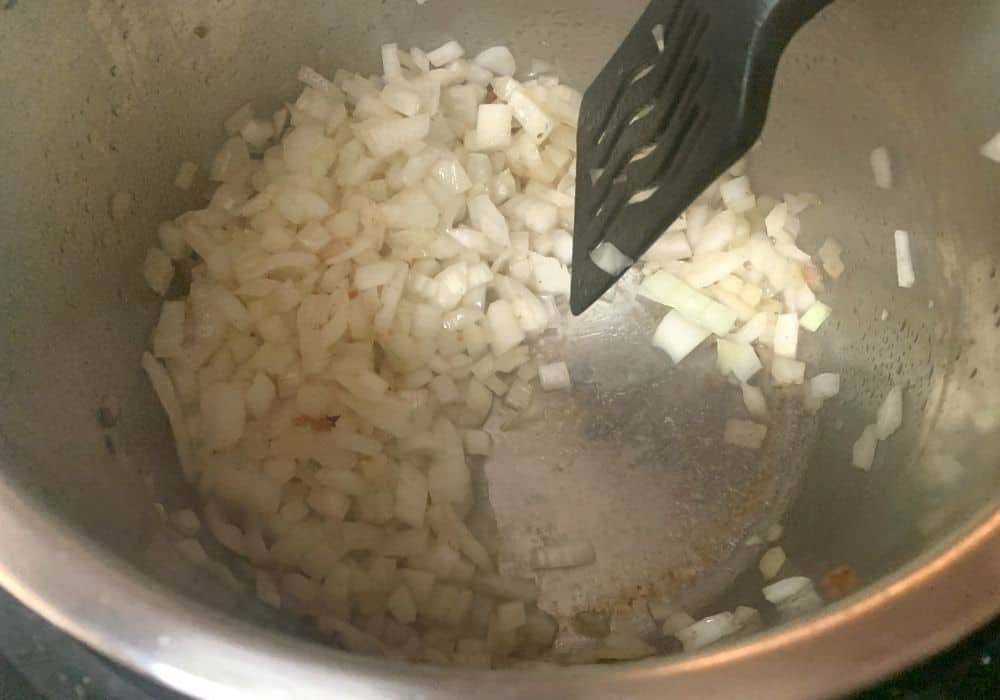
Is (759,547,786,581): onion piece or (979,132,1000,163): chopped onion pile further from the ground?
(979,132,1000,163): chopped onion pile

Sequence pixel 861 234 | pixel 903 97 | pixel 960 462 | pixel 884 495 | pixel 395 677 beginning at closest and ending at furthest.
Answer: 1. pixel 395 677
2. pixel 960 462
3. pixel 884 495
4. pixel 903 97
5. pixel 861 234

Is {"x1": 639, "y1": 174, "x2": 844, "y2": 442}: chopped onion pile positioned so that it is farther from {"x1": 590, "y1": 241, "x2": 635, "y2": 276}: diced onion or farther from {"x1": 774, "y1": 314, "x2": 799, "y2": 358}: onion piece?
{"x1": 590, "y1": 241, "x2": 635, "y2": 276}: diced onion

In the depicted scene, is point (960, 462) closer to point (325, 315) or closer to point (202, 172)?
point (325, 315)

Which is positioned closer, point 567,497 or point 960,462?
point 960,462

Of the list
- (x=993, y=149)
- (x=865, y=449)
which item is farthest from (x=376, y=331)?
(x=993, y=149)

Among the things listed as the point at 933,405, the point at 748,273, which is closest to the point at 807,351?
the point at 748,273

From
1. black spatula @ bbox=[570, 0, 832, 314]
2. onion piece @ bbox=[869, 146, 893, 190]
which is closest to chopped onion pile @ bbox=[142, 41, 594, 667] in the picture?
black spatula @ bbox=[570, 0, 832, 314]

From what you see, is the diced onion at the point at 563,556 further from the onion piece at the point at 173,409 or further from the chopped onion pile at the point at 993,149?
the chopped onion pile at the point at 993,149
